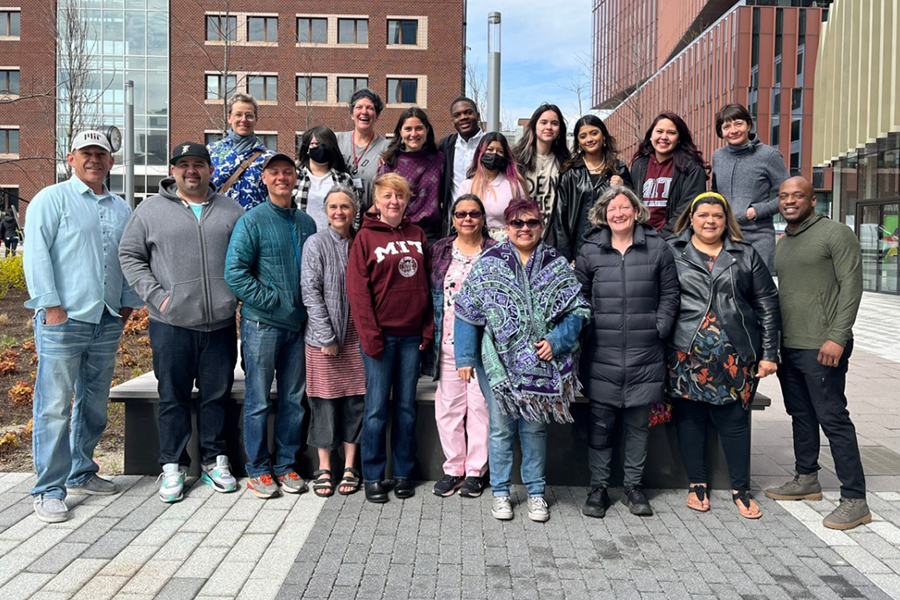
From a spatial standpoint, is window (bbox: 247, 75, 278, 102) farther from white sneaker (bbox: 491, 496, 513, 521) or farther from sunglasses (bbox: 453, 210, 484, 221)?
white sneaker (bbox: 491, 496, 513, 521)

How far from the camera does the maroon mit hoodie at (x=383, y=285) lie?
4902mm

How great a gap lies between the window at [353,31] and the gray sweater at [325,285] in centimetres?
4343

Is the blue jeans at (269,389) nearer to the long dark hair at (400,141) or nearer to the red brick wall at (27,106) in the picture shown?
the long dark hair at (400,141)

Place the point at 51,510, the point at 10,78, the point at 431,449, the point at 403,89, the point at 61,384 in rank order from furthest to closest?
the point at 403,89
the point at 10,78
the point at 431,449
the point at 61,384
the point at 51,510

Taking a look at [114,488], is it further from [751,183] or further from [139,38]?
[139,38]

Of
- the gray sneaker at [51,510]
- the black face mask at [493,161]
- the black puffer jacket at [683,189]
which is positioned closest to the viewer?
the gray sneaker at [51,510]

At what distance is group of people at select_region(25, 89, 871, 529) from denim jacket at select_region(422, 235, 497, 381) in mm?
14

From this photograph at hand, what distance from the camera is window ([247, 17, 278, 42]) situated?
148 ft

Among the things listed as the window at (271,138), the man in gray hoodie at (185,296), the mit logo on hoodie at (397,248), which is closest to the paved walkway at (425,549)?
the man in gray hoodie at (185,296)

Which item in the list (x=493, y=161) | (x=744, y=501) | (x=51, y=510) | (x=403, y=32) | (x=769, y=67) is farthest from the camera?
(x=403, y=32)

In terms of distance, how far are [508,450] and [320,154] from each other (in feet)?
8.31

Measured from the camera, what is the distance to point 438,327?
202 inches

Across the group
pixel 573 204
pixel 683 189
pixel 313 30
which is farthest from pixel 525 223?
pixel 313 30

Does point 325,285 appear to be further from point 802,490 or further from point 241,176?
point 802,490
